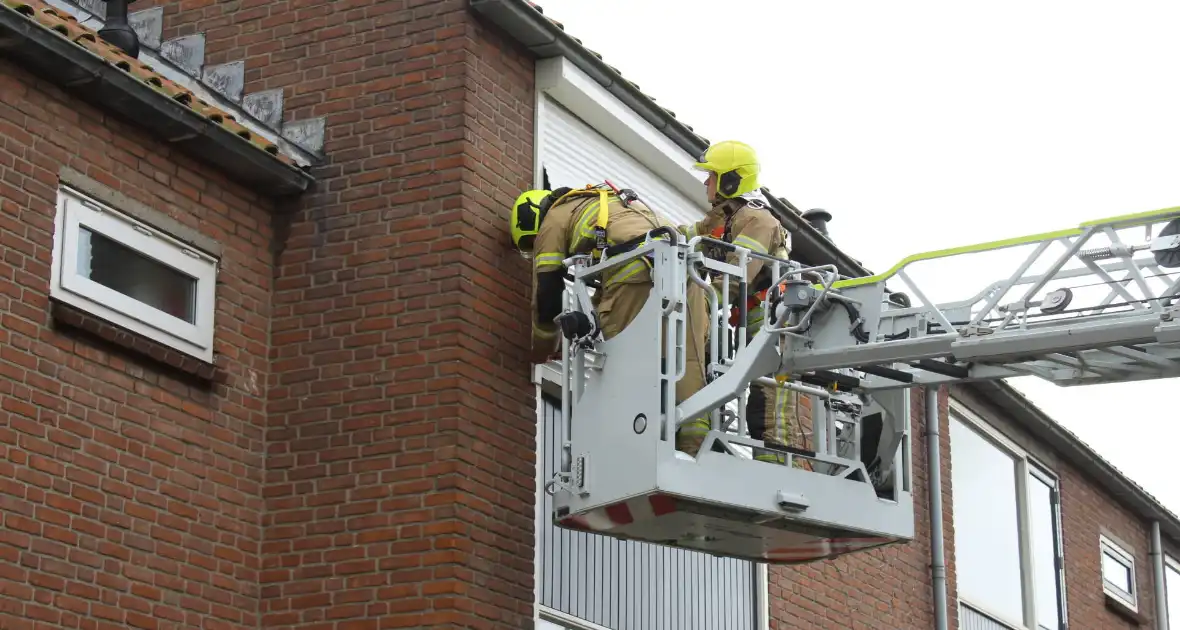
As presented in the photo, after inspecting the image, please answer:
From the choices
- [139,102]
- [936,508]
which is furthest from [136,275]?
[936,508]

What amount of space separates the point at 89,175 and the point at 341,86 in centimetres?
199

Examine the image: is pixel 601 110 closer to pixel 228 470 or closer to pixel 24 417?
pixel 228 470

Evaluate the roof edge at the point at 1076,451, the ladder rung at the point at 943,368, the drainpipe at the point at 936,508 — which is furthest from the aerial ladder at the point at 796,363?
the roof edge at the point at 1076,451

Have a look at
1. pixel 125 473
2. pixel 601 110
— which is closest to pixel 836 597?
pixel 601 110

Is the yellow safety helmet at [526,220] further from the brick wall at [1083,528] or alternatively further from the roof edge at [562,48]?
the brick wall at [1083,528]

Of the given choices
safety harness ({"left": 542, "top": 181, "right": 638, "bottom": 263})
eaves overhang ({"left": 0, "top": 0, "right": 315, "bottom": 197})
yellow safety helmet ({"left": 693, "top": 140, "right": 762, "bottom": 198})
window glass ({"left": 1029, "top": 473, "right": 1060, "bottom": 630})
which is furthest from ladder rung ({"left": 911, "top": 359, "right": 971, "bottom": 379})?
window glass ({"left": 1029, "top": 473, "right": 1060, "bottom": 630})

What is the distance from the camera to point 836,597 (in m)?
14.8

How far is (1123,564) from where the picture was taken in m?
21.5

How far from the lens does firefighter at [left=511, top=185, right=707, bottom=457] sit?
1078 cm

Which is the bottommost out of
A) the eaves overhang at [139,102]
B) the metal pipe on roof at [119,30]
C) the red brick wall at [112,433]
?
the red brick wall at [112,433]

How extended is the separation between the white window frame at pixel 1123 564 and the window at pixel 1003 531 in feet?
4.64

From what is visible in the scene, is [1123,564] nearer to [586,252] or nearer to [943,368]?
[943,368]

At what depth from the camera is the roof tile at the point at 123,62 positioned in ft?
32.9

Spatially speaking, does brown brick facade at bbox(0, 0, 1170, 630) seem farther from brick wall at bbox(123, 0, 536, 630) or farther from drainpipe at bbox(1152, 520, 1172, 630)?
drainpipe at bbox(1152, 520, 1172, 630)
